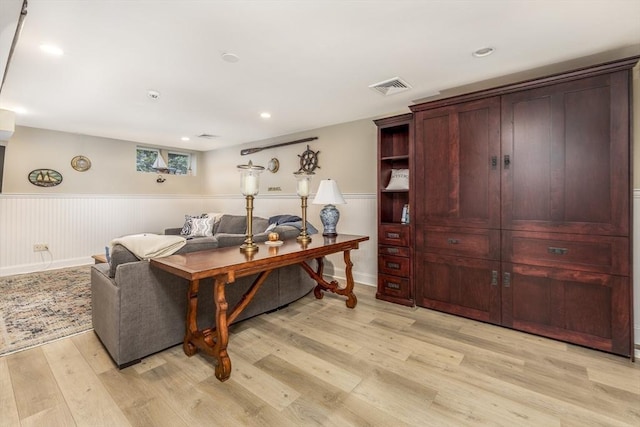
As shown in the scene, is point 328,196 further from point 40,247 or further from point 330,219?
point 40,247

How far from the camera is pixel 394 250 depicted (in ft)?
10.4

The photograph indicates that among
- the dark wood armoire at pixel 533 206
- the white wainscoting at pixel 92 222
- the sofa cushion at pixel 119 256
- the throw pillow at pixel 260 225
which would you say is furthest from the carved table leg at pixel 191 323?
the white wainscoting at pixel 92 222

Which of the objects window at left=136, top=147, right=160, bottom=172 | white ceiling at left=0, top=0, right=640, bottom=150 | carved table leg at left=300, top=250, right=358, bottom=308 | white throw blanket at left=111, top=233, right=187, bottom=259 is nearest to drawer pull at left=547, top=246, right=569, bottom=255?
white ceiling at left=0, top=0, right=640, bottom=150

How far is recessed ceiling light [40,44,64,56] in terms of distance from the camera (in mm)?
2109

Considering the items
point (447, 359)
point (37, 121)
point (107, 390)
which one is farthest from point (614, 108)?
point (37, 121)

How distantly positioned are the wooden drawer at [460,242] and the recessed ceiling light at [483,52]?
1.43 m

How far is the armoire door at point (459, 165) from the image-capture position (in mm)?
2574

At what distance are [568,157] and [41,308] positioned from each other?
4971 millimetres

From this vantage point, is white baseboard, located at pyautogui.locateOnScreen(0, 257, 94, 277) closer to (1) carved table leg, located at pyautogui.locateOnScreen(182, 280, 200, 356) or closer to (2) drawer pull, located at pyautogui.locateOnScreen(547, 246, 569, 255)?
(1) carved table leg, located at pyautogui.locateOnScreen(182, 280, 200, 356)

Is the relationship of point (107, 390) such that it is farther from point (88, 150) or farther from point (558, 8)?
point (88, 150)

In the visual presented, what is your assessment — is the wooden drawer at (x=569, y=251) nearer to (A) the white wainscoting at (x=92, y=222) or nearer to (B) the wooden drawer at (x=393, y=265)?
(B) the wooden drawer at (x=393, y=265)

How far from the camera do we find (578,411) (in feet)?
5.15

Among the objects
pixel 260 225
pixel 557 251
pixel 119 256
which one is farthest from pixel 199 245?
pixel 557 251

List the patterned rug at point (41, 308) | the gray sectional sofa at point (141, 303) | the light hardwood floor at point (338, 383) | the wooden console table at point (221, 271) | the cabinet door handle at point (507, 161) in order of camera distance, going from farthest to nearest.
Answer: the cabinet door handle at point (507, 161)
the patterned rug at point (41, 308)
the gray sectional sofa at point (141, 303)
the wooden console table at point (221, 271)
the light hardwood floor at point (338, 383)
